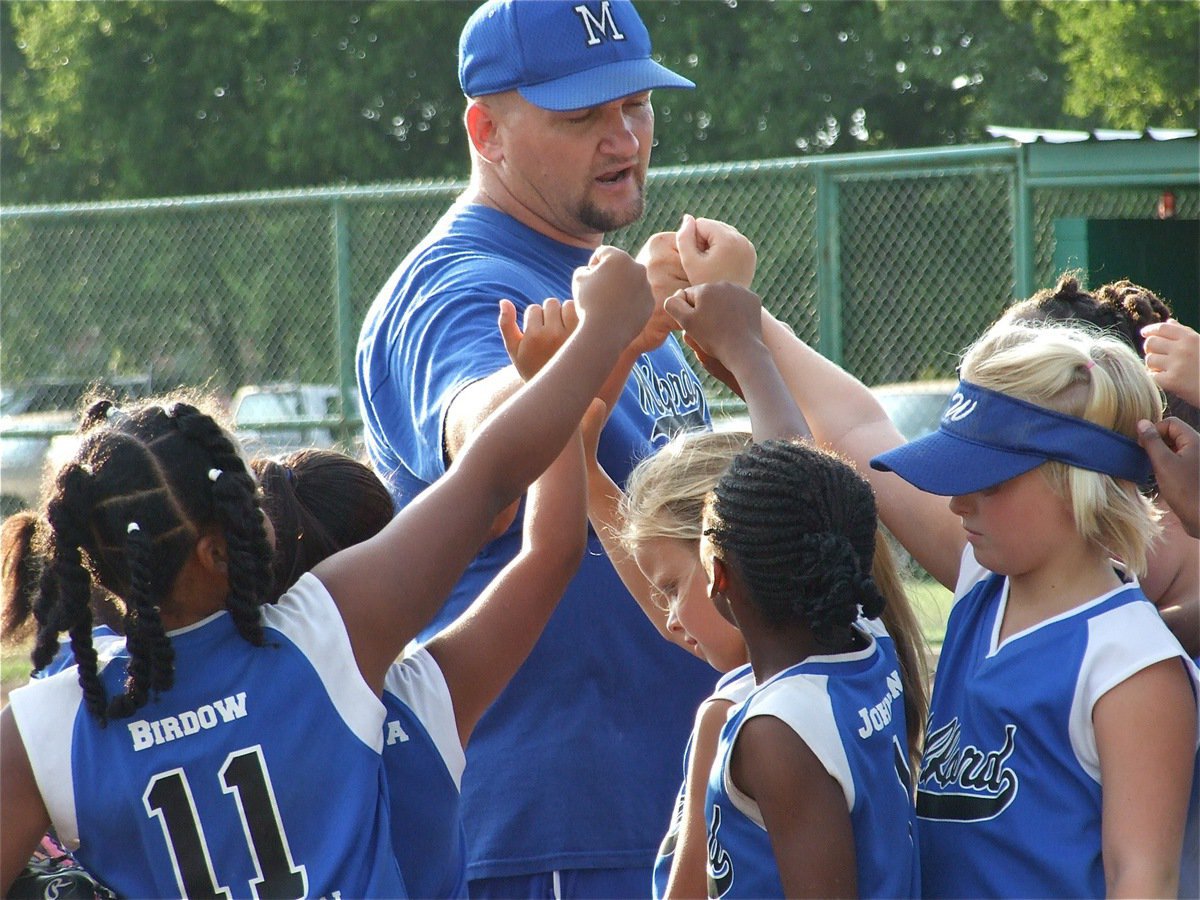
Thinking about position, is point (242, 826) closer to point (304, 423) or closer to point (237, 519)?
point (237, 519)

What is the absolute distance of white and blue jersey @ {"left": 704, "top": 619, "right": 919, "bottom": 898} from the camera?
186 centimetres

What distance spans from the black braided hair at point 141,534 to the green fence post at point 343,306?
6598 millimetres

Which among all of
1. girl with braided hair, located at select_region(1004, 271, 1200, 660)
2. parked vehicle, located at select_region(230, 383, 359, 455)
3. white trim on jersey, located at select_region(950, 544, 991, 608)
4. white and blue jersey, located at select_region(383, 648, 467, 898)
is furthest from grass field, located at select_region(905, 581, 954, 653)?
white and blue jersey, located at select_region(383, 648, 467, 898)

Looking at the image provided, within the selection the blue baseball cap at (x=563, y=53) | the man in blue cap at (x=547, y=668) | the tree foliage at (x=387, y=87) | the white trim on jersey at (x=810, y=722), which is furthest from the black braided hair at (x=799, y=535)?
the tree foliage at (x=387, y=87)

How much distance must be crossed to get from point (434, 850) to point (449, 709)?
207mm

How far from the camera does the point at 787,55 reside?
20812 mm

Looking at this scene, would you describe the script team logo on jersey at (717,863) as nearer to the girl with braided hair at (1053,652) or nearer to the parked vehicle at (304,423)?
the girl with braided hair at (1053,652)

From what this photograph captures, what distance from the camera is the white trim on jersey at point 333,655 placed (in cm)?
196

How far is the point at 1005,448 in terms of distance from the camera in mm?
2102

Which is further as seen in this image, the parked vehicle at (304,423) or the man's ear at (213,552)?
the parked vehicle at (304,423)

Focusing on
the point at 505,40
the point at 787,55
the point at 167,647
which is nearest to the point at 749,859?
the point at 167,647

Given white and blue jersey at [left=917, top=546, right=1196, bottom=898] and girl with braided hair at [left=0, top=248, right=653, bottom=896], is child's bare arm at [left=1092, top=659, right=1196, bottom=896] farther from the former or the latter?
girl with braided hair at [left=0, top=248, right=653, bottom=896]

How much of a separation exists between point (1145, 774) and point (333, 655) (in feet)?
3.53

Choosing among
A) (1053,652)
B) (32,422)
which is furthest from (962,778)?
(32,422)
